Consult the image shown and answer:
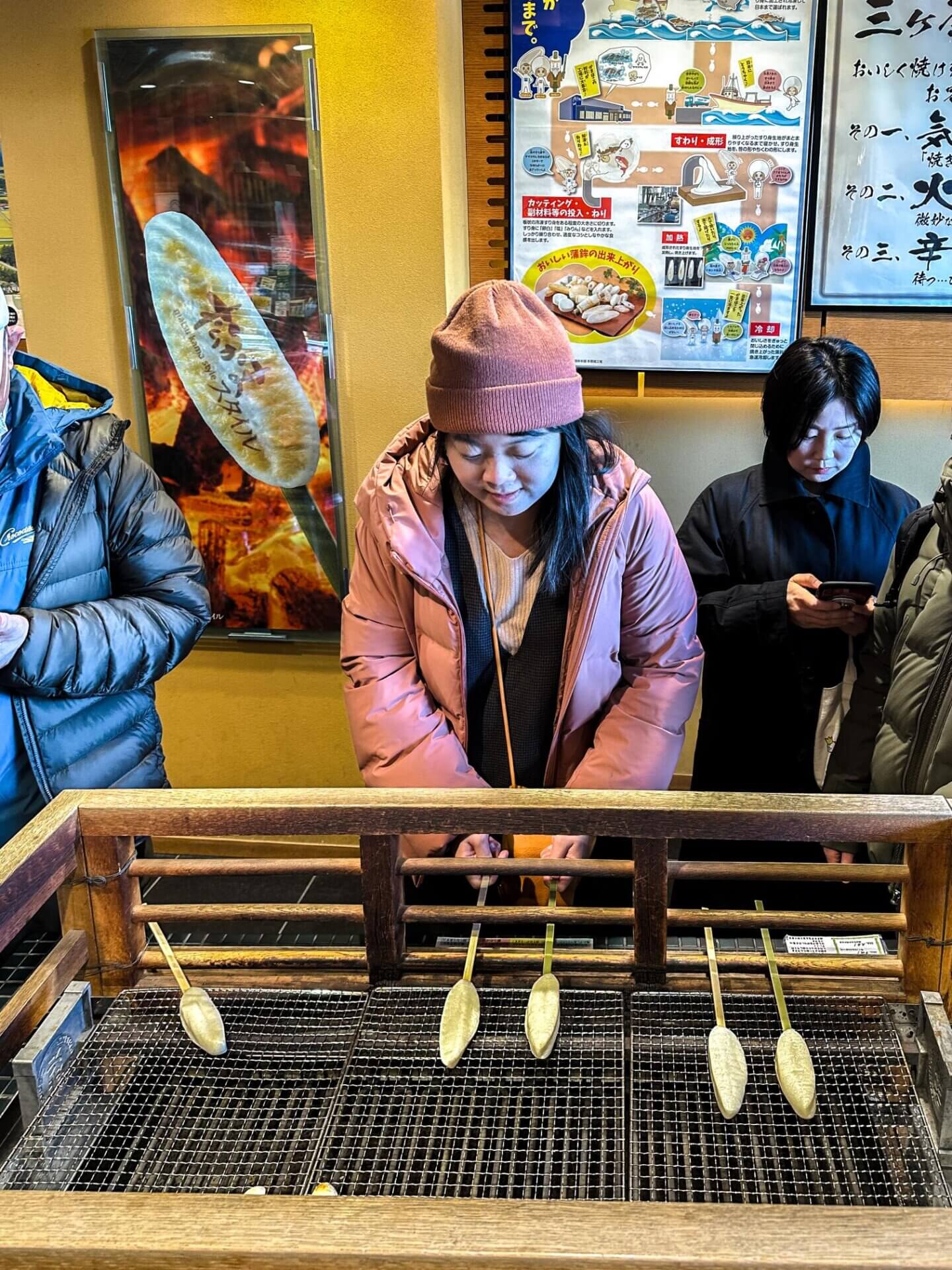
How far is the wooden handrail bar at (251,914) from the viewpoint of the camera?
124 cm

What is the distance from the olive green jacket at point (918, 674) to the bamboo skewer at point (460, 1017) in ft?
2.33

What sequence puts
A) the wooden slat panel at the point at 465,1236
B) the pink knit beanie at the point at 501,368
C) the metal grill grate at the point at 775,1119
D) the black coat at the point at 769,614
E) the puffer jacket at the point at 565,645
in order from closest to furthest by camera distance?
the wooden slat panel at the point at 465,1236
the metal grill grate at the point at 775,1119
the pink knit beanie at the point at 501,368
the puffer jacket at the point at 565,645
the black coat at the point at 769,614

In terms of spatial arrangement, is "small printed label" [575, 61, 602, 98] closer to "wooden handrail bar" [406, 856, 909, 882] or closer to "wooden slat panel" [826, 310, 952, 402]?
"wooden slat panel" [826, 310, 952, 402]

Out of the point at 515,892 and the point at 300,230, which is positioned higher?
the point at 300,230

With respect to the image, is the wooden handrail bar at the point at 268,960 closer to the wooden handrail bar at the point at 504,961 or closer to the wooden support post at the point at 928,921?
the wooden handrail bar at the point at 504,961

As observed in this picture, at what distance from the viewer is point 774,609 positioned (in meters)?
2.06

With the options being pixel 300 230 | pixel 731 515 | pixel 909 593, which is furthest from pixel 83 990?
pixel 300 230

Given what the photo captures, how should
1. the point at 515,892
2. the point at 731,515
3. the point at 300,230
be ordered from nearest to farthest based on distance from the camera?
1. the point at 515,892
2. the point at 731,515
3. the point at 300,230

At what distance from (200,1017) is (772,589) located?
1389 millimetres

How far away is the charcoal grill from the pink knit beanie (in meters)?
0.58

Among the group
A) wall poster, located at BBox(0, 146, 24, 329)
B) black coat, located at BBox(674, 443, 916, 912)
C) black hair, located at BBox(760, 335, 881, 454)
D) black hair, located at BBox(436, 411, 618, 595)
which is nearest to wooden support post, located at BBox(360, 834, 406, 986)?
black hair, located at BBox(436, 411, 618, 595)

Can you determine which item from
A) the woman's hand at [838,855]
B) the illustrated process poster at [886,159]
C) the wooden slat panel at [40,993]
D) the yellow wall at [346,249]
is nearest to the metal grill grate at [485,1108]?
the wooden slat panel at [40,993]

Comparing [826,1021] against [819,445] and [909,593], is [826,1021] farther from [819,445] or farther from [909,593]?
[819,445]

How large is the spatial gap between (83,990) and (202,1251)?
49 cm
